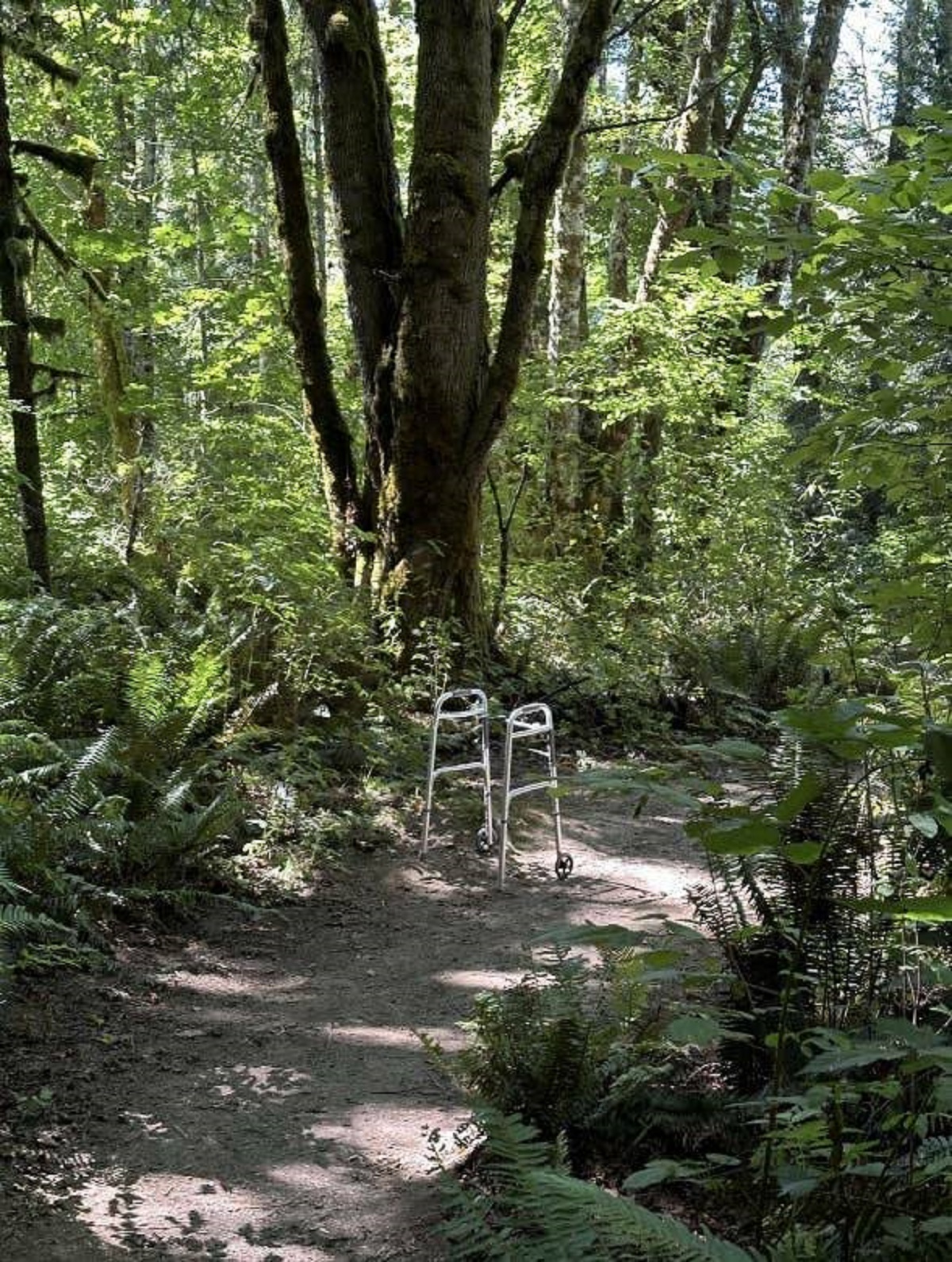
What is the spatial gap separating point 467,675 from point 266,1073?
5561 mm

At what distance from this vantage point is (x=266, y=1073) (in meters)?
4.86

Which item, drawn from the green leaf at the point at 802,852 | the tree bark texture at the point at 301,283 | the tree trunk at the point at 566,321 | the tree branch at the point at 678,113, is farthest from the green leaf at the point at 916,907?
the tree trunk at the point at 566,321

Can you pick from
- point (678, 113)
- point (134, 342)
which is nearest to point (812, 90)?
point (678, 113)

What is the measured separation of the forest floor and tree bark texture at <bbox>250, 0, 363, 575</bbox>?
4.54m

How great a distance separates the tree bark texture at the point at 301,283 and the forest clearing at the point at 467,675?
4 centimetres

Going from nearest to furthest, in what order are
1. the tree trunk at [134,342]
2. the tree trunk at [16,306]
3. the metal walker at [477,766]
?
1. the metal walker at [477,766]
2. the tree trunk at [16,306]
3. the tree trunk at [134,342]

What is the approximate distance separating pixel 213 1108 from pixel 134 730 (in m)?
3.02

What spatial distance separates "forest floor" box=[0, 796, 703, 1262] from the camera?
3.70 m

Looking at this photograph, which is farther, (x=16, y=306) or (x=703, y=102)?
(x=703, y=102)

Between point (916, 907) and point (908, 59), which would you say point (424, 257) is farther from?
point (908, 59)

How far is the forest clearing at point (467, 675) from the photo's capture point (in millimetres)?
3338

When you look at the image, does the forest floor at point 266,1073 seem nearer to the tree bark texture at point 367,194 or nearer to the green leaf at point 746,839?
the green leaf at point 746,839

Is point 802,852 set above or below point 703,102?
below

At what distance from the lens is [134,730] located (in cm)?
709
